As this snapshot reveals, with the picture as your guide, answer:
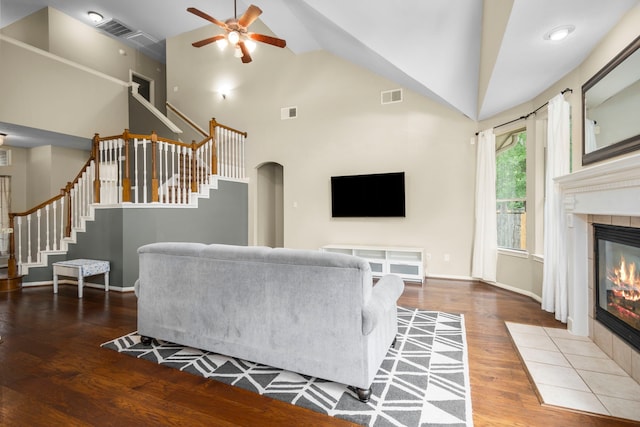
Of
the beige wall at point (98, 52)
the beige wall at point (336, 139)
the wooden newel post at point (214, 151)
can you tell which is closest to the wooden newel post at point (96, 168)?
the wooden newel post at point (214, 151)

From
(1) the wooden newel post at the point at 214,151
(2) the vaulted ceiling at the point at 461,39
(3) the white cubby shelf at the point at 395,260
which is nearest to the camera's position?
(2) the vaulted ceiling at the point at 461,39

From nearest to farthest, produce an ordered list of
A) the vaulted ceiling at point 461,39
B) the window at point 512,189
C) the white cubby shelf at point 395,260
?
the vaulted ceiling at point 461,39
the window at point 512,189
the white cubby shelf at point 395,260

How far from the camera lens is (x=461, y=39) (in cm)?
382

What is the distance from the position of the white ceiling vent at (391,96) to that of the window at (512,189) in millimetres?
1741

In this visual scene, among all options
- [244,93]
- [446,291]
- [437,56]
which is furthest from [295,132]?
[446,291]

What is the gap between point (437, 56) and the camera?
160 inches

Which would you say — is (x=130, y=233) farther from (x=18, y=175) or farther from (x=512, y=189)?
(x=512, y=189)

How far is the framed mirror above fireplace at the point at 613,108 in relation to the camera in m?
2.24

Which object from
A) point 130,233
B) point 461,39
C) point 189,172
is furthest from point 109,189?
point 461,39

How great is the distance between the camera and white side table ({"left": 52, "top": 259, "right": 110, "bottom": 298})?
14.0ft

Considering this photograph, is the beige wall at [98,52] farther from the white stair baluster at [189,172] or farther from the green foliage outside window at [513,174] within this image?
the green foliage outside window at [513,174]

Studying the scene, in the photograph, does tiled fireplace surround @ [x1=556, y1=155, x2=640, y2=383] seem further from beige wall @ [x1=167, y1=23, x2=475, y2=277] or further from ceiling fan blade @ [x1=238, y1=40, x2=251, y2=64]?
ceiling fan blade @ [x1=238, y1=40, x2=251, y2=64]

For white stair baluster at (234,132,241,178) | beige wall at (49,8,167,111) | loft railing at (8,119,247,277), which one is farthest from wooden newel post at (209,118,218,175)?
beige wall at (49,8,167,111)

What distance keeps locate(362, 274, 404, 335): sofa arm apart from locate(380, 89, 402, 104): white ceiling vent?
3917 millimetres
